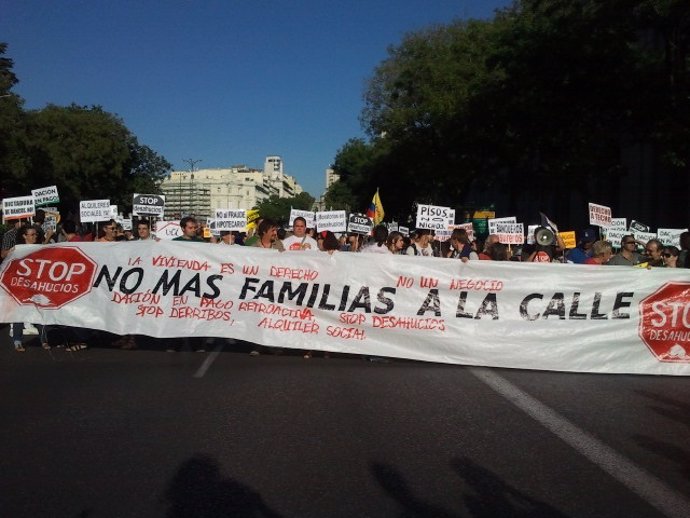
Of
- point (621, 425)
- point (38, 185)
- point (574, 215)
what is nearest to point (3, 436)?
point (621, 425)

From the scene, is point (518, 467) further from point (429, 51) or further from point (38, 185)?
point (38, 185)

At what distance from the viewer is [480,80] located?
34.2 meters

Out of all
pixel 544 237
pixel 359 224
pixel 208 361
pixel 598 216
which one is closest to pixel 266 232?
pixel 208 361

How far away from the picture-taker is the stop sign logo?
8625 mm

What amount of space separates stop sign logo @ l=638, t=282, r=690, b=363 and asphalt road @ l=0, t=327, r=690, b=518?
14.5 inches

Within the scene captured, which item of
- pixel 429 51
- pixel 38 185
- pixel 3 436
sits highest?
pixel 429 51

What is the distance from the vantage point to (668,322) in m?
8.72

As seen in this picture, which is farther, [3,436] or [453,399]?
[453,399]

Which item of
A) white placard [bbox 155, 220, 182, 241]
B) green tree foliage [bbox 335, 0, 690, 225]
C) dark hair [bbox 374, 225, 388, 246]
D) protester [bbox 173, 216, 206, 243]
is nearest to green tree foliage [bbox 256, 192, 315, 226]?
green tree foliage [bbox 335, 0, 690, 225]

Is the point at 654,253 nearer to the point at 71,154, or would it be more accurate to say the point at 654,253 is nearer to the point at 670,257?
the point at 670,257

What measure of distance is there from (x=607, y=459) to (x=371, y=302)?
416 centimetres

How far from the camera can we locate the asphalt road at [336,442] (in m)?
4.53

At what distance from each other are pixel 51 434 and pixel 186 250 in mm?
3948

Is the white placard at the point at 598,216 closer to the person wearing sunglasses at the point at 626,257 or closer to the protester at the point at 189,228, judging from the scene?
the person wearing sunglasses at the point at 626,257
